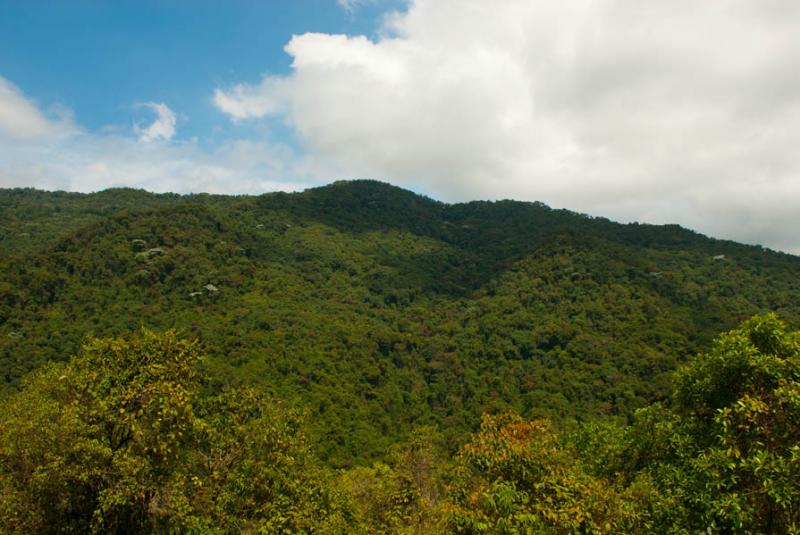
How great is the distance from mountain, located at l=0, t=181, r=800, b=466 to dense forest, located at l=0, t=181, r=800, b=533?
732 mm

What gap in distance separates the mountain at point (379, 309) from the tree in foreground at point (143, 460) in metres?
62.8

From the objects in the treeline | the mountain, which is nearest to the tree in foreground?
the treeline

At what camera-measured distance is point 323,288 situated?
487 ft

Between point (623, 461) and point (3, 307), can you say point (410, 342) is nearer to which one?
point (3, 307)

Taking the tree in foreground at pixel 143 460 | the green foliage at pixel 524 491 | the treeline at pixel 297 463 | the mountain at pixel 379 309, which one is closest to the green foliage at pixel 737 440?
the treeline at pixel 297 463

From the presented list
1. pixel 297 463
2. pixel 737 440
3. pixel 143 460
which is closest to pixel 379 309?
pixel 297 463

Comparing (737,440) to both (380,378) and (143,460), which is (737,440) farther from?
(380,378)

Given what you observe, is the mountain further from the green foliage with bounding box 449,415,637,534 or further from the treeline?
the green foliage with bounding box 449,415,637,534

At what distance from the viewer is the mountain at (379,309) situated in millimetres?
90688

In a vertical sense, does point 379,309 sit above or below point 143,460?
below

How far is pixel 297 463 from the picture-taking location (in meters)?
16.7

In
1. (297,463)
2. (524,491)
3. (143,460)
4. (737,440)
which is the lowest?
(297,463)

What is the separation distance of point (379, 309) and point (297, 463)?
131712mm

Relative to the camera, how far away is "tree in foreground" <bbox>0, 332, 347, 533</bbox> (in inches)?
488
